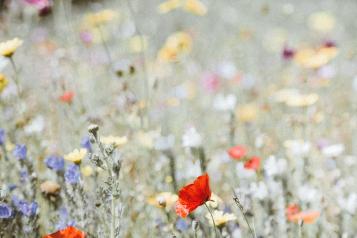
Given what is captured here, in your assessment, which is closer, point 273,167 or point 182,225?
point 182,225

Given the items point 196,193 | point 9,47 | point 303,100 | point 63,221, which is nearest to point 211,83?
point 303,100

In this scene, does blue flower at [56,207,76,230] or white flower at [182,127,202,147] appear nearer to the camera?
blue flower at [56,207,76,230]

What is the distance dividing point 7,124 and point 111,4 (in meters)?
6.00

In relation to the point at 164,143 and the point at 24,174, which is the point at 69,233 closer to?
the point at 24,174

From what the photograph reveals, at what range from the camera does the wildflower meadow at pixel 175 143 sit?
1.77 metres

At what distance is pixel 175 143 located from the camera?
302 cm

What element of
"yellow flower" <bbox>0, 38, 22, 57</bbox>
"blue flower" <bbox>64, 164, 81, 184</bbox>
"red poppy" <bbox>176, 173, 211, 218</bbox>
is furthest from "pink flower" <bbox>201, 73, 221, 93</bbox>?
"red poppy" <bbox>176, 173, 211, 218</bbox>

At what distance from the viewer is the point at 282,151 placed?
8.94 feet

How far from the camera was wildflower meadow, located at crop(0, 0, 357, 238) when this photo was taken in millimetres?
1773

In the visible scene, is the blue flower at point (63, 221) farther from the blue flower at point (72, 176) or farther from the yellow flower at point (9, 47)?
the yellow flower at point (9, 47)

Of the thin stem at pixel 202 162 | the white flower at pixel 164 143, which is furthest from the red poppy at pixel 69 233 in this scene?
the white flower at pixel 164 143

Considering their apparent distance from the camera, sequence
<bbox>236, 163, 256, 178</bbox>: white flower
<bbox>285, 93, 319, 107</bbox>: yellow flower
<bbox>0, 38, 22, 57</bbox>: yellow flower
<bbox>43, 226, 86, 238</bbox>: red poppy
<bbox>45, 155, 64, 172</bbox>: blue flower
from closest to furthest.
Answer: <bbox>43, 226, 86, 238</bbox>: red poppy → <bbox>45, 155, 64, 172</bbox>: blue flower → <bbox>0, 38, 22, 57</bbox>: yellow flower → <bbox>236, 163, 256, 178</bbox>: white flower → <bbox>285, 93, 319, 107</bbox>: yellow flower

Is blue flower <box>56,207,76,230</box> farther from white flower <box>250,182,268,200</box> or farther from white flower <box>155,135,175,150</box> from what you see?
white flower <box>250,182,268,200</box>

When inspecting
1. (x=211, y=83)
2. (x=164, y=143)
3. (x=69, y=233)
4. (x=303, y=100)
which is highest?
(x=211, y=83)
